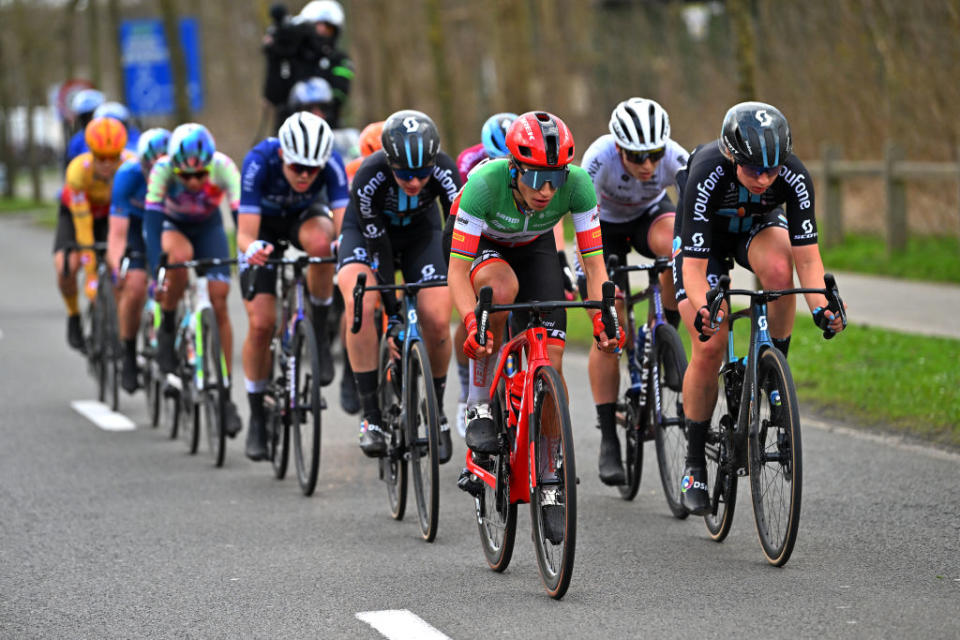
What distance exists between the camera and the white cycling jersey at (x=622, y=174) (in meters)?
8.00

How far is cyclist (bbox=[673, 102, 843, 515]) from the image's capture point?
6.23 meters

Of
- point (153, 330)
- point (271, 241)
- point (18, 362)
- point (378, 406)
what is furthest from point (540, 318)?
point (18, 362)

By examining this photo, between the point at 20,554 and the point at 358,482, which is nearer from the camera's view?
the point at 20,554

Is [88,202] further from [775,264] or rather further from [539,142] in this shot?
[775,264]

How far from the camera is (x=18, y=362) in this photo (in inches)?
575

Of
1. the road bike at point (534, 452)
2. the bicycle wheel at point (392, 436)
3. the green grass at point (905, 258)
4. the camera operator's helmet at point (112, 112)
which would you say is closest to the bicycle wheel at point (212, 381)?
the bicycle wheel at point (392, 436)

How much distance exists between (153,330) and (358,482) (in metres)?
2.93

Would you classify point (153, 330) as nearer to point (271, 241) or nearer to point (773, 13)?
point (271, 241)

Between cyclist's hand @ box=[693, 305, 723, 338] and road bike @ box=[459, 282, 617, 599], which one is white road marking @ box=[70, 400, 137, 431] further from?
cyclist's hand @ box=[693, 305, 723, 338]

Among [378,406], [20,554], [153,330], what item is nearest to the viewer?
[20,554]

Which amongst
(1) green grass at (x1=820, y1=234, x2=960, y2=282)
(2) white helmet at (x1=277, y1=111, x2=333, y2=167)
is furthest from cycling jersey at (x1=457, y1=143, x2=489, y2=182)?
(1) green grass at (x1=820, y1=234, x2=960, y2=282)

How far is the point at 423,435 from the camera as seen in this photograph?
7.36m

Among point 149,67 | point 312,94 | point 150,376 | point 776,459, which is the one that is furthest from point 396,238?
point 149,67

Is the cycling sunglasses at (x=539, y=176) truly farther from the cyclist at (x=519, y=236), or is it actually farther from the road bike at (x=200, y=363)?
the road bike at (x=200, y=363)
